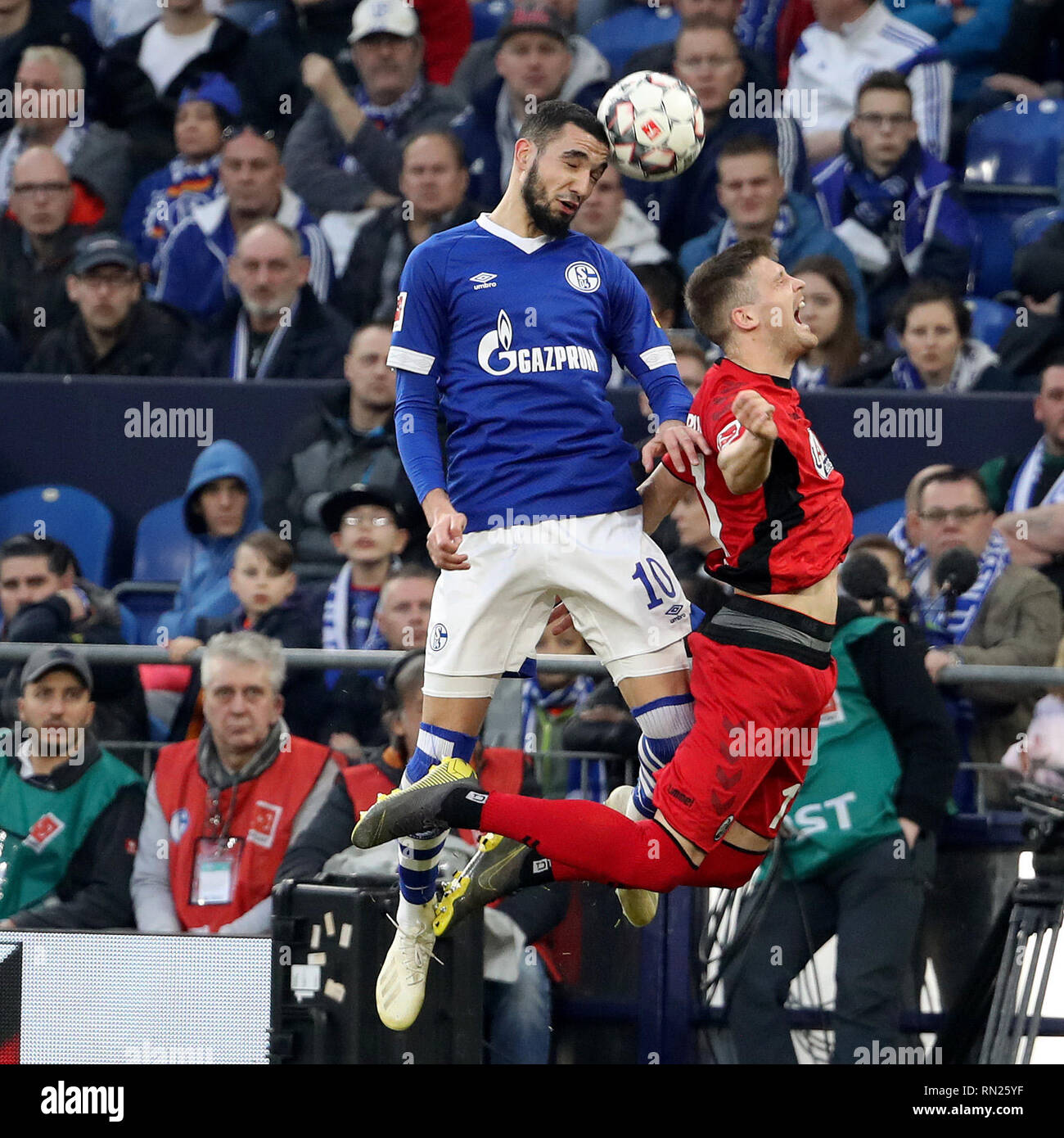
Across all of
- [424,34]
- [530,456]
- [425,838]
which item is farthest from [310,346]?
[425,838]

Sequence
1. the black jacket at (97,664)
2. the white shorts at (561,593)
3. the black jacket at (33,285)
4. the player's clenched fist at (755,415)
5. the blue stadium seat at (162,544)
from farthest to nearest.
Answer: the black jacket at (33,285)
the blue stadium seat at (162,544)
the black jacket at (97,664)
the white shorts at (561,593)
the player's clenched fist at (755,415)

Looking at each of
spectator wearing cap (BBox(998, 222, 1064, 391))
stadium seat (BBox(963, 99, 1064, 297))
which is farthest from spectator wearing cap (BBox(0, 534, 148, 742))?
stadium seat (BBox(963, 99, 1064, 297))

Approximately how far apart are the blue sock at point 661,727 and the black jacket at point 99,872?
1.94 metres

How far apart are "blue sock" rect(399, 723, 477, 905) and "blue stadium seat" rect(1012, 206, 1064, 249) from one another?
4.54m

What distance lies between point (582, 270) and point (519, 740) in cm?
175

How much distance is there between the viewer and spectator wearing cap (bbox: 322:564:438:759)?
649 cm

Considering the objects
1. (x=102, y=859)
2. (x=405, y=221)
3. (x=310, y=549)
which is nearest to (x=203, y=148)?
(x=405, y=221)

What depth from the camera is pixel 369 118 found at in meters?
9.16

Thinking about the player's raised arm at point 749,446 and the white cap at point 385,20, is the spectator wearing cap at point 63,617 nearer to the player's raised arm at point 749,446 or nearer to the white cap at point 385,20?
the player's raised arm at point 749,446

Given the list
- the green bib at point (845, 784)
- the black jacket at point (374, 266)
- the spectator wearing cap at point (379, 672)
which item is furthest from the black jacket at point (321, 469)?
the green bib at point (845, 784)

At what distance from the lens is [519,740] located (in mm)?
6027

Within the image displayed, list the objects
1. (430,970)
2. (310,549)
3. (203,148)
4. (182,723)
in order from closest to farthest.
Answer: (430,970), (182,723), (310,549), (203,148)

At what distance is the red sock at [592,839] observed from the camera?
4746 mm
